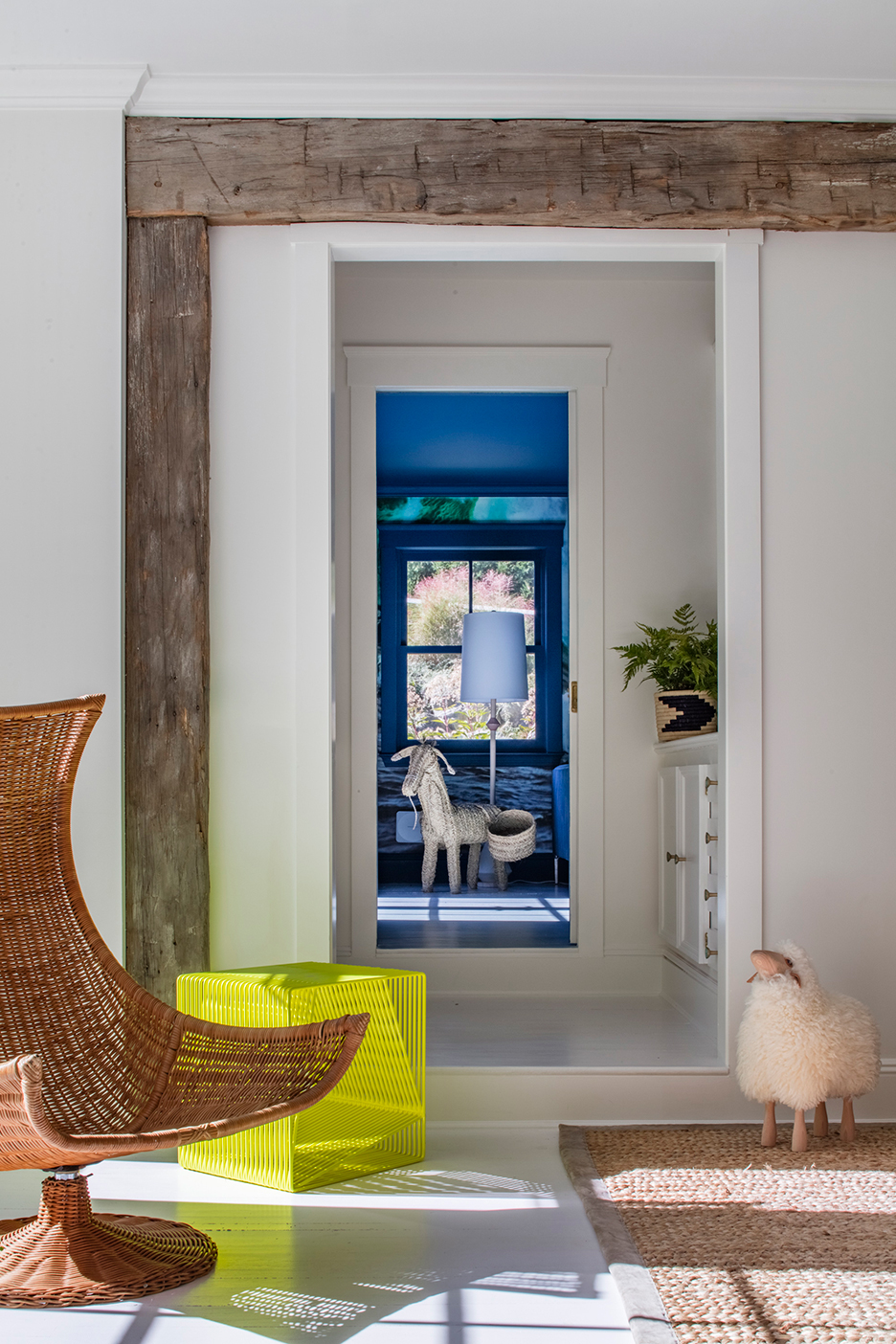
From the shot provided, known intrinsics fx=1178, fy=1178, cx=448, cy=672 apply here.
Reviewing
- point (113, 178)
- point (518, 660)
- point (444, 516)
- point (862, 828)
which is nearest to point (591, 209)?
point (113, 178)

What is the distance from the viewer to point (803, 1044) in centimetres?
272

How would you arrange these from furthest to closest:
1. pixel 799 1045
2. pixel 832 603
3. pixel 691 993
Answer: pixel 691 993
pixel 832 603
pixel 799 1045

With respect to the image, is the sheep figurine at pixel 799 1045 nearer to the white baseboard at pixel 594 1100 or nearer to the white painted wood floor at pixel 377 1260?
the white baseboard at pixel 594 1100

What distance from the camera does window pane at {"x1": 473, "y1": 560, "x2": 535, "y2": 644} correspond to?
25.8 feet

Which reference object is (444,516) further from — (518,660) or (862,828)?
(862,828)

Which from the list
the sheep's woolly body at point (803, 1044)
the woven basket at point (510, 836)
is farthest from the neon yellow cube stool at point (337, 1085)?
the woven basket at point (510, 836)

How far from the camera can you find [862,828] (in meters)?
3.13

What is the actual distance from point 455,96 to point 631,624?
1.96 metres

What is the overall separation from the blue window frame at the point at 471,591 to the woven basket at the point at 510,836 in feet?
5.85

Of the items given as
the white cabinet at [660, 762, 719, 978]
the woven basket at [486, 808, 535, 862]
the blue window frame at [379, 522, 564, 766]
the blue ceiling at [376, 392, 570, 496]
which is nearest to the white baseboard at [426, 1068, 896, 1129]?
the white cabinet at [660, 762, 719, 978]

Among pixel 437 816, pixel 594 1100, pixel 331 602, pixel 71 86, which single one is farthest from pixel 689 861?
pixel 71 86

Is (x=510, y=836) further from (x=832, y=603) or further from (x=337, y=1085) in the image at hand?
(x=337, y=1085)

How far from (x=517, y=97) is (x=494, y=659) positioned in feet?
11.3

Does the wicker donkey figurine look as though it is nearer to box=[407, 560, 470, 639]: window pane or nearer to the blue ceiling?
the blue ceiling
